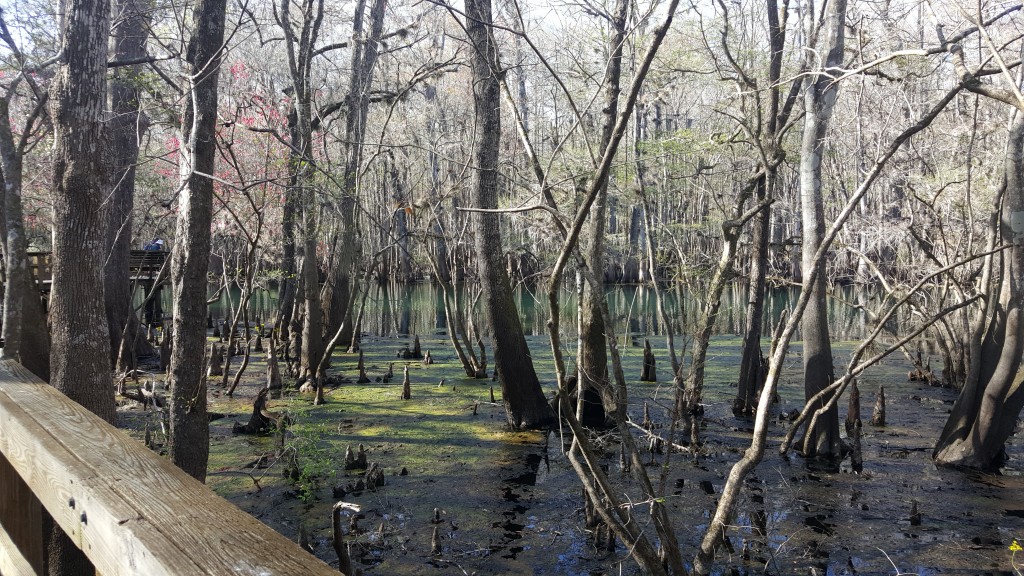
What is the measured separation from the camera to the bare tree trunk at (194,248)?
4793 millimetres

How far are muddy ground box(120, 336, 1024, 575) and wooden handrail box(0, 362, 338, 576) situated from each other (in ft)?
8.36

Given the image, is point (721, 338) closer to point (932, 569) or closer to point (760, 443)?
point (932, 569)

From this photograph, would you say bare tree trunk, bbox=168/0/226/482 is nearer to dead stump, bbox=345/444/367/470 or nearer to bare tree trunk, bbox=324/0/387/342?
dead stump, bbox=345/444/367/470

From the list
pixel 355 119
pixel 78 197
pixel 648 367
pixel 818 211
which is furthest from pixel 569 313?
pixel 78 197

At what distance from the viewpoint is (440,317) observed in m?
23.4

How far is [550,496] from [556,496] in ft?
0.17

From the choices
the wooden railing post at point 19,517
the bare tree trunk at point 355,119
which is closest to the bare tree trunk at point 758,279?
the bare tree trunk at point 355,119

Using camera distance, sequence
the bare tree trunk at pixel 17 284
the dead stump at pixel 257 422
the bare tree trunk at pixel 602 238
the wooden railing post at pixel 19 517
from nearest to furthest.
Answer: the wooden railing post at pixel 19 517 < the bare tree trunk at pixel 17 284 < the bare tree trunk at pixel 602 238 < the dead stump at pixel 257 422

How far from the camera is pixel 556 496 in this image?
6.41 metres

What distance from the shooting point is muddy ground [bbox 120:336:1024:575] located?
5.12 m

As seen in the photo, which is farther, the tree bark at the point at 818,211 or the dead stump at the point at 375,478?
the tree bark at the point at 818,211

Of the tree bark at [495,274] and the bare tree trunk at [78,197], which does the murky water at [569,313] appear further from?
the bare tree trunk at [78,197]

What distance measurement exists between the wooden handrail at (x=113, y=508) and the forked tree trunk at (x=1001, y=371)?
271 inches

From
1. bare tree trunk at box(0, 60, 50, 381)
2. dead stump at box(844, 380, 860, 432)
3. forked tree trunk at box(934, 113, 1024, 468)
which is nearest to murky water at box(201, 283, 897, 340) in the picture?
dead stump at box(844, 380, 860, 432)
